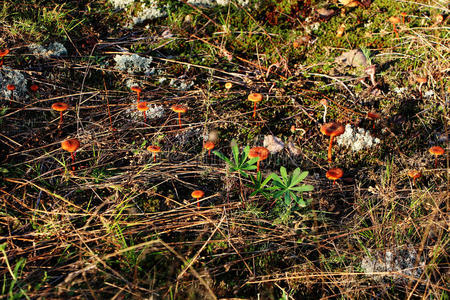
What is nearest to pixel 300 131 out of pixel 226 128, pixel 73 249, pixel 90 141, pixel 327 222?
pixel 226 128

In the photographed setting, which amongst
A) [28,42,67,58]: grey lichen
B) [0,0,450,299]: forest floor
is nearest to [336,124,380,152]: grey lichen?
[0,0,450,299]: forest floor

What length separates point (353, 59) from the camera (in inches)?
168

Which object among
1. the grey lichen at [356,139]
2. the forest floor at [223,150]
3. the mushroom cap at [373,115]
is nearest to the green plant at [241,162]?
the forest floor at [223,150]

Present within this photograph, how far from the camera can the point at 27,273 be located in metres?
2.51

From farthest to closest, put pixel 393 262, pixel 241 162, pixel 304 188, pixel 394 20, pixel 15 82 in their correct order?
pixel 394 20 → pixel 15 82 → pixel 241 162 → pixel 304 188 → pixel 393 262

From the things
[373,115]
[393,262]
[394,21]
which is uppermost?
[394,21]

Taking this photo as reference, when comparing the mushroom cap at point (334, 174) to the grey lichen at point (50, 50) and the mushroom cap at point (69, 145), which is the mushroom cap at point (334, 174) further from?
the grey lichen at point (50, 50)

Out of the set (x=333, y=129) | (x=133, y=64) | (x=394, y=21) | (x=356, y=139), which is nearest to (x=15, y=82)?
(x=133, y=64)

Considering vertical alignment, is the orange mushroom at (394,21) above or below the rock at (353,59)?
above

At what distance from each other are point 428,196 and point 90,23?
4.80 meters

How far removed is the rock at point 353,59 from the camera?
13.8 feet

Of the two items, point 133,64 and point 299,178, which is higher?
point 133,64

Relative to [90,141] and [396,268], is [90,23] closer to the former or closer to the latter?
[90,141]

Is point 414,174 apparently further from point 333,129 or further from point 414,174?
point 333,129
